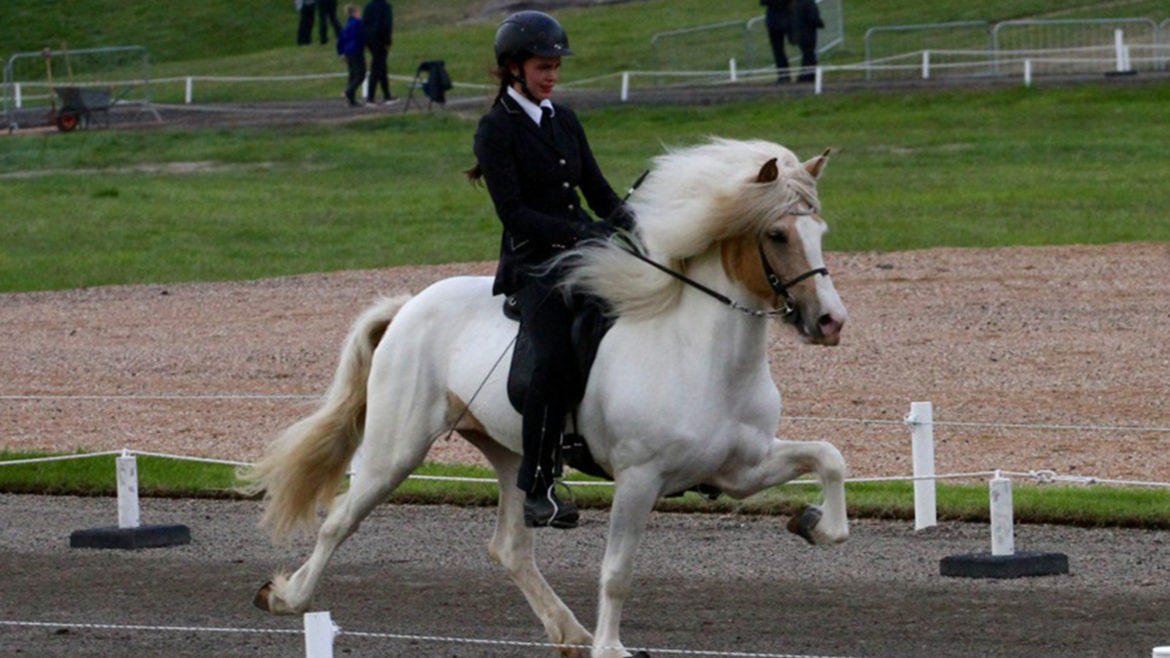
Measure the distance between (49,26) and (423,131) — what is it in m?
20.1

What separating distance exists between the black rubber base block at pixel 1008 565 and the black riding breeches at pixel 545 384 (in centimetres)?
261

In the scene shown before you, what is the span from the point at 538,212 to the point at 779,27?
2887 centimetres

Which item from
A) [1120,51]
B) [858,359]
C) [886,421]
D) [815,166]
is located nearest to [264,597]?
[815,166]

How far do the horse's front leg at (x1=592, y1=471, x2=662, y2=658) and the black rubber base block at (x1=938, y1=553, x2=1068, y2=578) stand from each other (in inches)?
99.1

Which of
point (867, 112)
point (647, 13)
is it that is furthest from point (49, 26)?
point (867, 112)

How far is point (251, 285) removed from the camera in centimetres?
2298

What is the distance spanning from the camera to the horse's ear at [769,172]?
7.51 meters

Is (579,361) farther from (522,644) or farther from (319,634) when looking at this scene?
(319,634)

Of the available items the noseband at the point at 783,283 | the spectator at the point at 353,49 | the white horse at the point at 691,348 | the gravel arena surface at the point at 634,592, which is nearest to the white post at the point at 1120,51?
the spectator at the point at 353,49

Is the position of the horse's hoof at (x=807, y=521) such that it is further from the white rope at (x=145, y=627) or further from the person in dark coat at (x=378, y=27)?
the person in dark coat at (x=378, y=27)

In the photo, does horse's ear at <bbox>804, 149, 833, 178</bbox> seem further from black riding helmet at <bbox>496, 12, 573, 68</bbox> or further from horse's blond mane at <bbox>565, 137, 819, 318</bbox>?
black riding helmet at <bbox>496, 12, 573, 68</bbox>

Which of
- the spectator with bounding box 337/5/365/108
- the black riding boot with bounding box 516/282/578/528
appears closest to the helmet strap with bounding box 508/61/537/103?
the black riding boot with bounding box 516/282/578/528

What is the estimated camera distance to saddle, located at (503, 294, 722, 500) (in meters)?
7.96

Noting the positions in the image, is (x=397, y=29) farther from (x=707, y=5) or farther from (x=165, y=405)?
(x=165, y=405)
